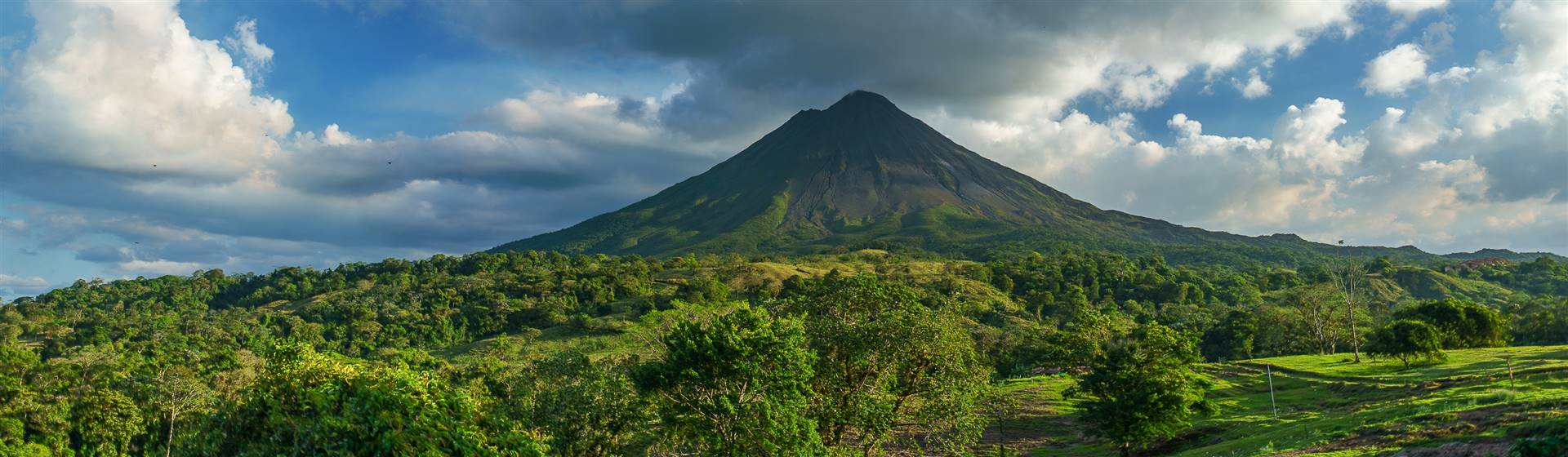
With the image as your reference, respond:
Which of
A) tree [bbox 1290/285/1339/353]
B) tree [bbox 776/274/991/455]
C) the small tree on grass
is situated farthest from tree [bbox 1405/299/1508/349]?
tree [bbox 776/274/991/455]

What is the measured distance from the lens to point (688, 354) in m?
20.8

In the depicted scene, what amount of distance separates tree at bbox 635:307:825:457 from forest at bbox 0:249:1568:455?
2.9 inches

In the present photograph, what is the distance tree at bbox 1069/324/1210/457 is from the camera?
30.5 meters

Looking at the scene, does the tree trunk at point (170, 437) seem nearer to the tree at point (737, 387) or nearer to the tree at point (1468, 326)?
the tree at point (737, 387)

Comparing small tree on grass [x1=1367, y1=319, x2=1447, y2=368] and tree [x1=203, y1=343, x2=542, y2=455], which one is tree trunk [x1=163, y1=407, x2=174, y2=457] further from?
small tree on grass [x1=1367, y1=319, x2=1447, y2=368]

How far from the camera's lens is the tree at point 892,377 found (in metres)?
23.8

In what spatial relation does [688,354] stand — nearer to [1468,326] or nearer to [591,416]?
[591,416]

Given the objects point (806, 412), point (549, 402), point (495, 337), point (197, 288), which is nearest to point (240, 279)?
point (197, 288)

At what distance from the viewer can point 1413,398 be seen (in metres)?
30.6

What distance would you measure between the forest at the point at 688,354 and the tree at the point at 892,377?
0.09 m

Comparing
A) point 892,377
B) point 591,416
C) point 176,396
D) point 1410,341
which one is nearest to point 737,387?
point 892,377

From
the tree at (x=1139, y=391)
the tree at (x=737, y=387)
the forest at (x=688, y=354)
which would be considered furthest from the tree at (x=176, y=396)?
the tree at (x=1139, y=391)

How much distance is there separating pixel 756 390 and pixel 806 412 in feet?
11.6

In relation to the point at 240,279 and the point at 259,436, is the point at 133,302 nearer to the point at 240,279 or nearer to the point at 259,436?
the point at 240,279
